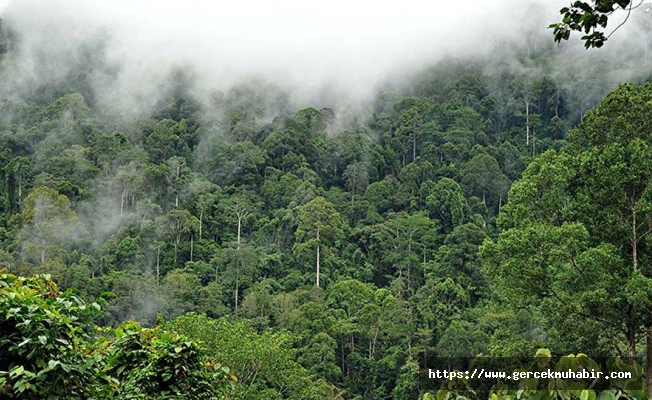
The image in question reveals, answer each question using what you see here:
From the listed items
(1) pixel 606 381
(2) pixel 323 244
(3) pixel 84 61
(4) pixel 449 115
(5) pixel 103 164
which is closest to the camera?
(1) pixel 606 381

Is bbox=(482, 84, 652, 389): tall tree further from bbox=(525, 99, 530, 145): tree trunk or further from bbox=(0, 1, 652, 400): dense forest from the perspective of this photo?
bbox=(525, 99, 530, 145): tree trunk

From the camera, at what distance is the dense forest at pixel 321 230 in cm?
809

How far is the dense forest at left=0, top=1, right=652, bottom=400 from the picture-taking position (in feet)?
26.5

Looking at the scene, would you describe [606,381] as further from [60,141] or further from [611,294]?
[60,141]

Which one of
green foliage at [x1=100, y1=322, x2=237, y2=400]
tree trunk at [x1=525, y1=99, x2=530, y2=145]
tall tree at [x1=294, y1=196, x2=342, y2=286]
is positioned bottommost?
green foliage at [x1=100, y1=322, x2=237, y2=400]

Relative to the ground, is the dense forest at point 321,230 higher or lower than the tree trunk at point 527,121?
lower

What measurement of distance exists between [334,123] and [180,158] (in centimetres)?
996

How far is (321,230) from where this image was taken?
101 ft

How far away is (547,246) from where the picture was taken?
8.66m

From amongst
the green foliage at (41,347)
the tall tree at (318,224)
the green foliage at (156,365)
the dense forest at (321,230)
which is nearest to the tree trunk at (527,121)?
the dense forest at (321,230)

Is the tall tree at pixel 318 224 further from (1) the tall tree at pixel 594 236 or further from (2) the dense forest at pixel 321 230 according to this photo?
(1) the tall tree at pixel 594 236

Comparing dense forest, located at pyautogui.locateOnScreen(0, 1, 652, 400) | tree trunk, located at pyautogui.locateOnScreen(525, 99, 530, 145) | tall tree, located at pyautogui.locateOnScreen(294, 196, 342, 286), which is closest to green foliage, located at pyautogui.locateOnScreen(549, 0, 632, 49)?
dense forest, located at pyautogui.locateOnScreen(0, 1, 652, 400)

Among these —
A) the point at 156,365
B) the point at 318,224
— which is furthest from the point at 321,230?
the point at 156,365

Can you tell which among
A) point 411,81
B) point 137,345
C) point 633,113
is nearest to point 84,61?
point 411,81
